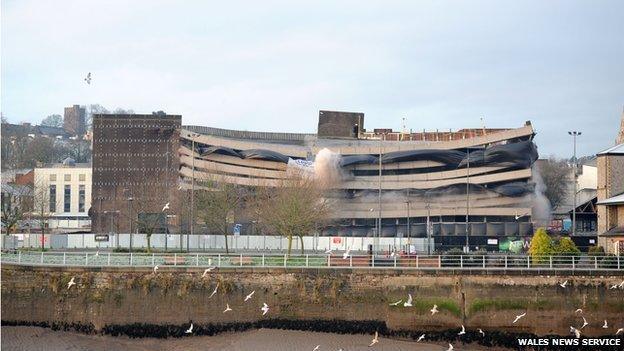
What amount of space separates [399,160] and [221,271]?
7512 cm

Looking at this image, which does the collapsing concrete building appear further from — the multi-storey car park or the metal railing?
the metal railing

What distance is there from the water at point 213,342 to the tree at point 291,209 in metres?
17.8

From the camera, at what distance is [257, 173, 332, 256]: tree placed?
74.6m

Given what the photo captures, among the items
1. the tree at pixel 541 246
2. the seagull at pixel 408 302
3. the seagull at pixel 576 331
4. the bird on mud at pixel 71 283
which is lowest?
the seagull at pixel 576 331

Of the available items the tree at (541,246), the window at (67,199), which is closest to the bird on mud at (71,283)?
the tree at (541,246)

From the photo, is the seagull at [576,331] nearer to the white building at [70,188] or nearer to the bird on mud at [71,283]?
the bird on mud at [71,283]

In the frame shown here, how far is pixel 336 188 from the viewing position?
124 metres

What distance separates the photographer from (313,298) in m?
53.9

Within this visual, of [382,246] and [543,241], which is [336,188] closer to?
[382,246]

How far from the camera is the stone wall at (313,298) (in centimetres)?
5341

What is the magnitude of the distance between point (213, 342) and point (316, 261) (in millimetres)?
8975

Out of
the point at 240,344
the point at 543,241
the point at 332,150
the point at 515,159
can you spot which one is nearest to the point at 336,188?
the point at 332,150

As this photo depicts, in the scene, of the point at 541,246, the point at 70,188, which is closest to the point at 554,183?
the point at 70,188

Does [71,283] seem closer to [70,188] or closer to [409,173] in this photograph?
[409,173]
